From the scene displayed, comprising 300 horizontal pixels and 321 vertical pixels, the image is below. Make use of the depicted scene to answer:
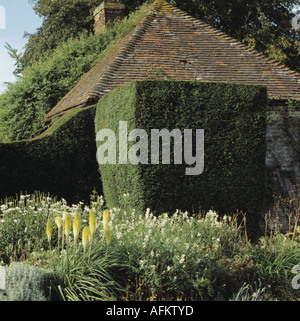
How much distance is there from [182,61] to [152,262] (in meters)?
9.13

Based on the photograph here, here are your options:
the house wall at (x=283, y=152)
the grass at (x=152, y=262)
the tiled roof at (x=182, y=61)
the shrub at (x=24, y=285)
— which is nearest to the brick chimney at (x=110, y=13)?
the tiled roof at (x=182, y=61)

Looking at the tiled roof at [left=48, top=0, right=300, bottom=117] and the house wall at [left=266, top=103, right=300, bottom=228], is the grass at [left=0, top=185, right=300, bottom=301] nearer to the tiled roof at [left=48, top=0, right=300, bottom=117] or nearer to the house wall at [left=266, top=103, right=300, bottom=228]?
the house wall at [left=266, top=103, right=300, bottom=228]

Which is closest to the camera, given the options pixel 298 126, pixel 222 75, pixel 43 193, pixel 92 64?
pixel 43 193

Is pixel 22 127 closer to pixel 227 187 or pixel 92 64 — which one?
pixel 92 64

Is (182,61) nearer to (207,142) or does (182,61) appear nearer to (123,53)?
(123,53)

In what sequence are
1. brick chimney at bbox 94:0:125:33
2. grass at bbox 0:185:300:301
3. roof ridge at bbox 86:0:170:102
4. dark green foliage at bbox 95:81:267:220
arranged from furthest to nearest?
brick chimney at bbox 94:0:125:33, roof ridge at bbox 86:0:170:102, dark green foliage at bbox 95:81:267:220, grass at bbox 0:185:300:301

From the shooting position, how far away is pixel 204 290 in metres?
5.59

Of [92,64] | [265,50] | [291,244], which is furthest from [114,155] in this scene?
[265,50]

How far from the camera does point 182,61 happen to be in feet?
44.5

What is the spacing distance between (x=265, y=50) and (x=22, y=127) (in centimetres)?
1116

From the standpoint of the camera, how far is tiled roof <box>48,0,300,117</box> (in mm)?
12930

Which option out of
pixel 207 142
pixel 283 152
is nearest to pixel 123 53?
pixel 283 152

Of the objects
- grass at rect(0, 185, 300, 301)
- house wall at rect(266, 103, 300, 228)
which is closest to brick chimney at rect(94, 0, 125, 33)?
house wall at rect(266, 103, 300, 228)

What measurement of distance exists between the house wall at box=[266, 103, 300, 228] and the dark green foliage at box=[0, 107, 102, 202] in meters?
4.55
